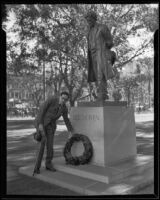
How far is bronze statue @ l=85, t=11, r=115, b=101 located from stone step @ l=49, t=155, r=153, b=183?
1782mm

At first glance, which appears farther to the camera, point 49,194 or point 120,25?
point 120,25

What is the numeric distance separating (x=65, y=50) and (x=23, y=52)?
278 cm

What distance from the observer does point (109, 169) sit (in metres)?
6.01

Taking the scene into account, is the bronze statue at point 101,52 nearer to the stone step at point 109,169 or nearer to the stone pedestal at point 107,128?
the stone pedestal at point 107,128

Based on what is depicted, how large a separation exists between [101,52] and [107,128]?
2001mm

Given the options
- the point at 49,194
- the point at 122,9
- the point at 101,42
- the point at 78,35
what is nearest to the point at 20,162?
the point at 49,194

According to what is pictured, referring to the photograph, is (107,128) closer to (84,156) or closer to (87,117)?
(87,117)

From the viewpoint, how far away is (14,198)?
4.91 metres

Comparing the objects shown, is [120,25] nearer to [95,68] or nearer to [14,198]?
[95,68]

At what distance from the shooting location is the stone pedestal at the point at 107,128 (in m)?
6.43

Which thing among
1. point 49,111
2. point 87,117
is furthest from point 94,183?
point 49,111

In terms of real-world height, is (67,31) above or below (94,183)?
above

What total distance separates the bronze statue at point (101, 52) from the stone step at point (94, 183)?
217 cm

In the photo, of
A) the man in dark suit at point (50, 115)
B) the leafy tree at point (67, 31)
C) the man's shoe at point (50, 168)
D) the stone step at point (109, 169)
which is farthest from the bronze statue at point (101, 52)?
the leafy tree at point (67, 31)
